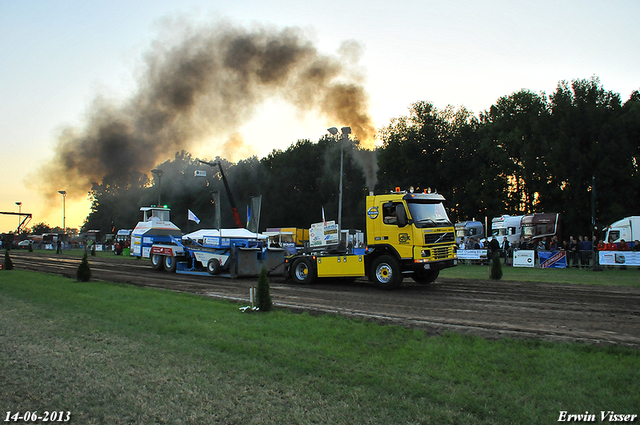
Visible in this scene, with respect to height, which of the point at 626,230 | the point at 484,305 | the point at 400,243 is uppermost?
the point at 626,230

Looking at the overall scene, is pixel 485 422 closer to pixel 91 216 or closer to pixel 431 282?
pixel 431 282

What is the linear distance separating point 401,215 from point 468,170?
45201 millimetres

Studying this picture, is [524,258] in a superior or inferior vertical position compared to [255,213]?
inferior

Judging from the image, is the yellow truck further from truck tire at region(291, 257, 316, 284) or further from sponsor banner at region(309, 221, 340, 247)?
truck tire at region(291, 257, 316, 284)

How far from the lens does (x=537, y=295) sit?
12.8m

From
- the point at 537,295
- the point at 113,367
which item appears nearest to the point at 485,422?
the point at 113,367

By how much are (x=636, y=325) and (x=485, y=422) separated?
19.9 feet

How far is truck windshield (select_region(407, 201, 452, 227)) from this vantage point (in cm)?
1415

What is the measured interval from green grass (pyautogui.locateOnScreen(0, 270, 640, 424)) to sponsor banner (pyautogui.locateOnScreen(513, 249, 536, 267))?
21124 mm

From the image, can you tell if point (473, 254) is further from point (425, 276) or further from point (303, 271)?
point (303, 271)

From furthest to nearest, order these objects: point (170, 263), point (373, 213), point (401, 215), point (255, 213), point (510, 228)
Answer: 1. point (510, 228)
2. point (255, 213)
3. point (170, 263)
4. point (373, 213)
5. point (401, 215)

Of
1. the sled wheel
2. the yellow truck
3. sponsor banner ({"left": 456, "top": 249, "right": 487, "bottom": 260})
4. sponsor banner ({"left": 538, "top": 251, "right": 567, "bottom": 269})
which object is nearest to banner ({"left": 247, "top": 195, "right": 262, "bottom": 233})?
the sled wheel

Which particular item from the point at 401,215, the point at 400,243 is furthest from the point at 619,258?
the point at 401,215

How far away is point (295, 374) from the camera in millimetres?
5363
